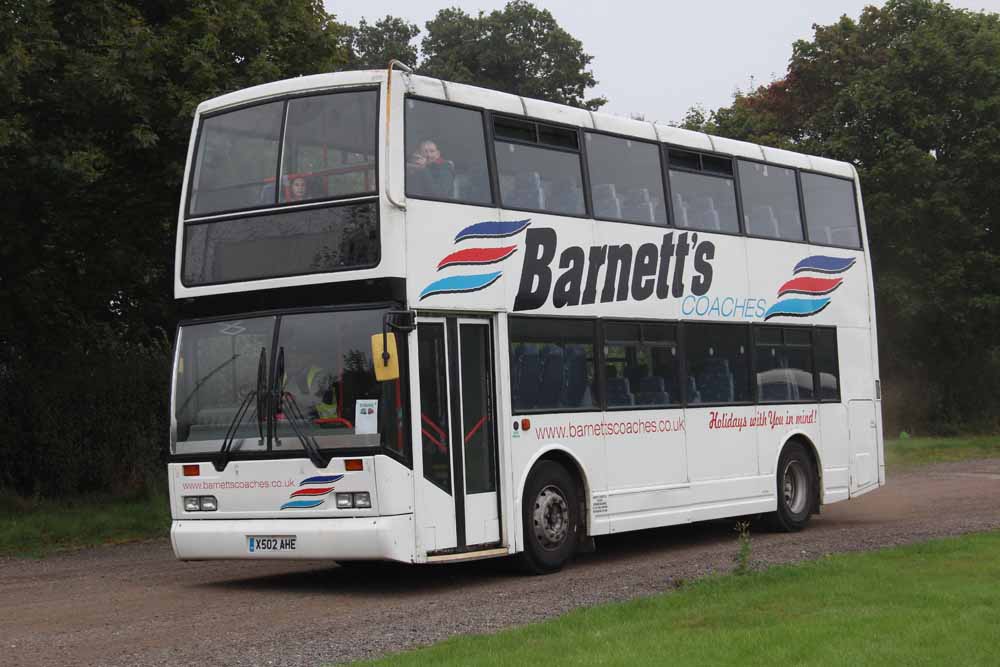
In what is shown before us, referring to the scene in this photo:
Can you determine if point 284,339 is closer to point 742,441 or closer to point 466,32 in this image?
point 742,441

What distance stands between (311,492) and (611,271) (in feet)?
14.6

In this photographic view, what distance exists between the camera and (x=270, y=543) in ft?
40.8

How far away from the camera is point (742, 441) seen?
56.2 feet

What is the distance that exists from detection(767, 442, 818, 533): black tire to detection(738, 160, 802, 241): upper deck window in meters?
2.71

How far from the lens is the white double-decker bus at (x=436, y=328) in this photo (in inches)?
486

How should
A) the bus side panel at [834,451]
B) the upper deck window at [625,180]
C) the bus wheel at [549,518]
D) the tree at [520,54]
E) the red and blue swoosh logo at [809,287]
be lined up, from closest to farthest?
1. the bus wheel at [549,518]
2. the upper deck window at [625,180]
3. the red and blue swoosh logo at [809,287]
4. the bus side panel at [834,451]
5. the tree at [520,54]

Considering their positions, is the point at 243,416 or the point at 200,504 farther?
the point at 200,504

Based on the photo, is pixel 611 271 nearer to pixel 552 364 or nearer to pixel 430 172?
pixel 552 364

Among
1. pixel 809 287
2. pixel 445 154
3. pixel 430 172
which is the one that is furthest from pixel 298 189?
pixel 809 287

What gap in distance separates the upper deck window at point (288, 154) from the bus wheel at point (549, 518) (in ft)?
11.2

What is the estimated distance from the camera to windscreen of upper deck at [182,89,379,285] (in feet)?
41.1

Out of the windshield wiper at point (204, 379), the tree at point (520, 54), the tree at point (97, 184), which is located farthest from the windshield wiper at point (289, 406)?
the tree at point (520, 54)

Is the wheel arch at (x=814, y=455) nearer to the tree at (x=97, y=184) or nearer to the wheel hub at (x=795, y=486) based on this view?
the wheel hub at (x=795, y=486)

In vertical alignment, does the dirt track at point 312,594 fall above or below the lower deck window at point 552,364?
below
